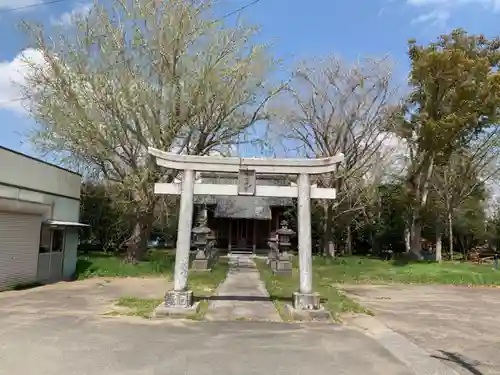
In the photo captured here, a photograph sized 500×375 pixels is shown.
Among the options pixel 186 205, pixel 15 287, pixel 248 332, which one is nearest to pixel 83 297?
pixel 15 287

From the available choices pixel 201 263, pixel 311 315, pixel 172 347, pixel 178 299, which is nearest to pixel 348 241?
pixel 201 263

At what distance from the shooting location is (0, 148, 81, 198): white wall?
15.3 metres

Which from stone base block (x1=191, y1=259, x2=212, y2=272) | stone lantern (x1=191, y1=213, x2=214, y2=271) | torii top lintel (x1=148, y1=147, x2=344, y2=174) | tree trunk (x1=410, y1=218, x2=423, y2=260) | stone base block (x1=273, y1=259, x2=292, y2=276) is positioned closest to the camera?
torii top lintel (x1=148, y1=147, x2=344, y2=174)

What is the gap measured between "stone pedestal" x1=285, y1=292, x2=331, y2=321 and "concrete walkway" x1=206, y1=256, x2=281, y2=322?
0.46 metres

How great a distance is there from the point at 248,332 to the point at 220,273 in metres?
13.7

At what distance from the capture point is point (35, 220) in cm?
1722

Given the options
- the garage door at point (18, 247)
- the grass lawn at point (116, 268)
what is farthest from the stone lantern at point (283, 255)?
the garage door at point (18, 247)

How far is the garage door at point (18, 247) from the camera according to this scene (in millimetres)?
15273

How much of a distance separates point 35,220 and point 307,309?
1101cm

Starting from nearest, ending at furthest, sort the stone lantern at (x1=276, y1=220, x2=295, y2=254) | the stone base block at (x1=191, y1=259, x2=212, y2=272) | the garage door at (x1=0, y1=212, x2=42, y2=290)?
the garage door at (x1=0, y1=212, x2=42, y2=290) < the stone base block at (x1=191, y1=259, x2=212, y2=272) < the stone lantern at (x1=276, y1=220, x2=295, y2=254)

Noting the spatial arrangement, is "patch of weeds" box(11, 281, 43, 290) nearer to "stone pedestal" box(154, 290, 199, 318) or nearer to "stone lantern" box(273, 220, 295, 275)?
"stone pedestal" box(154, 290, 199, 318)

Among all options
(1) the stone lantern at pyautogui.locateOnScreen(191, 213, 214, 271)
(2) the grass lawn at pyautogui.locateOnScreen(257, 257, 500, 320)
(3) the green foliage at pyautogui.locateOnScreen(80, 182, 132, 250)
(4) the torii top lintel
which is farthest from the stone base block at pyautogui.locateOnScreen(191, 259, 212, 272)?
(4) the torii top lintel

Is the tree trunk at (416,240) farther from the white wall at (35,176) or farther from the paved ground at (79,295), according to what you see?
the white wall at (35,176)

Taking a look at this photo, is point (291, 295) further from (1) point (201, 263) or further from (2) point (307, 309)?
(1) point (201, 263)
